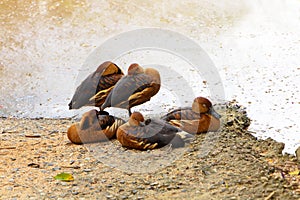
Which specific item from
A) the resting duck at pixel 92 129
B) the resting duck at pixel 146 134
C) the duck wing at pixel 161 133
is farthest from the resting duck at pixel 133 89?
the duck wing at pixel 161 133

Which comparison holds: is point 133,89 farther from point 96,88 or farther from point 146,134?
point 146,134

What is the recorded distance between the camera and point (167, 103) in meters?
7.73

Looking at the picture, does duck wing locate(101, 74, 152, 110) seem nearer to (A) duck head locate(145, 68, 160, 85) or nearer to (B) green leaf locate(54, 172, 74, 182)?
(A) duck head locate(145, 68, 160, 85)

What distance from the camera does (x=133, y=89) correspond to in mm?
6355

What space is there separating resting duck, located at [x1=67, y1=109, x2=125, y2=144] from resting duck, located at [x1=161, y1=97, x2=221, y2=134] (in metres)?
0.71

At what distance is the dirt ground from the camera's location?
462 centimetres

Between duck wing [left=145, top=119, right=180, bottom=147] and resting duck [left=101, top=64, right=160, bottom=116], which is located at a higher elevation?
resting duck [left=101, top=64, right=160, bottom=116]

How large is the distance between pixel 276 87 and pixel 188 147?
244 centimetres

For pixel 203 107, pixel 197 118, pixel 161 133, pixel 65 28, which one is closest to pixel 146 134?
pixel 161 133

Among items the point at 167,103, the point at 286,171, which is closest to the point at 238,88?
the point at 167,103

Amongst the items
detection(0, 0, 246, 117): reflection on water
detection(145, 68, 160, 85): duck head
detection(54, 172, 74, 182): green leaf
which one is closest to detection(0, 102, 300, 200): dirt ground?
detection(54, 172, 74, 182): green leaf

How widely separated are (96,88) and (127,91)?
47cm

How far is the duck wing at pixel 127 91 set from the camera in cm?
629

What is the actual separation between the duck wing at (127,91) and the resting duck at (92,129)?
258 mm
